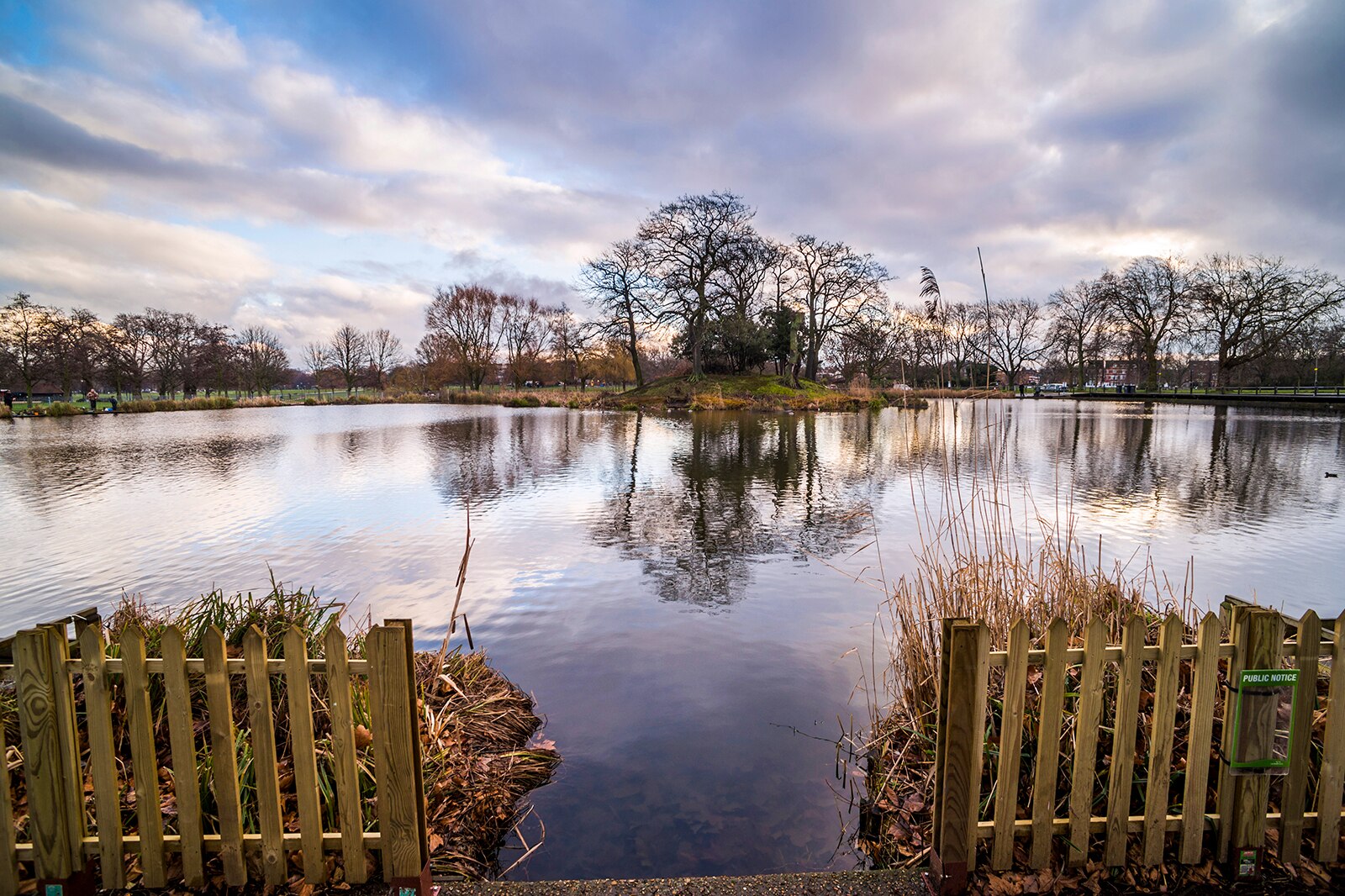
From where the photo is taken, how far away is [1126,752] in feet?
7.88

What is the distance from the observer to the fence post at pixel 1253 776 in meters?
2.36

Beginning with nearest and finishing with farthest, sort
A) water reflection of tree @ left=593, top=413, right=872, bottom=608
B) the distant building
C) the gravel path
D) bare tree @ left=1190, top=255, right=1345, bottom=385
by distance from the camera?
the gravel path → water reflection of tree @ left=593, top=413, right=872, bottom=608 → bare tree @ left=1190, top=255, right=1345, bottom=385 → the distant building

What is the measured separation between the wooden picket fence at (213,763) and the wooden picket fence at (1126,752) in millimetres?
2007

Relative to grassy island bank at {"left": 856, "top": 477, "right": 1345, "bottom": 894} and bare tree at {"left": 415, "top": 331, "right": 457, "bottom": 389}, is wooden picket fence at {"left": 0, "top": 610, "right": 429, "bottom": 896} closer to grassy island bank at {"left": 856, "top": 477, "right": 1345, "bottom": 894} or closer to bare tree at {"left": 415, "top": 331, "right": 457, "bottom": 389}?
grassy island bank at {"left": 856, "top": 477, "right": 1345, "bottom": 894}

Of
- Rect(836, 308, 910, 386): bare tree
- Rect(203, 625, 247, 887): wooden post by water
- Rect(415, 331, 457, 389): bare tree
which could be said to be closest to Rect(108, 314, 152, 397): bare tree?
Rect(415, 331, 457, 389): bare tree

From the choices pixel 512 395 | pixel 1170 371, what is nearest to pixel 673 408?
pixel 512 395

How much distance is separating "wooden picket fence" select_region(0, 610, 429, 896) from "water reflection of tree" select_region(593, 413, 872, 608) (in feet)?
13.7

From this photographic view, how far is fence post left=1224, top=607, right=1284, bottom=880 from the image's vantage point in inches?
92.9

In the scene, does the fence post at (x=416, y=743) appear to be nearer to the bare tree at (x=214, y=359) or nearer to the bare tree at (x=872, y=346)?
the bare tree at (x=872, y=346)

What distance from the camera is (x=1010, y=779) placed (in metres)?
2.40

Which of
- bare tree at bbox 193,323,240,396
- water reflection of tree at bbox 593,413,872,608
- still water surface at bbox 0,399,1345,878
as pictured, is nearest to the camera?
still water surface at bbox 0,399,1345,878

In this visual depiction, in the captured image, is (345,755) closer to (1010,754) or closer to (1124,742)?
(1010,754)

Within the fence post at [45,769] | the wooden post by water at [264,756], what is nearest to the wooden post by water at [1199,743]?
the wooden post by water at [264,756]

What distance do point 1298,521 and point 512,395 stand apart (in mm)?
46245
